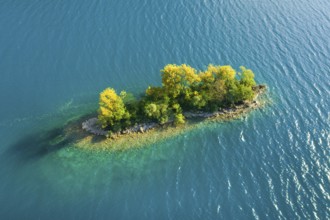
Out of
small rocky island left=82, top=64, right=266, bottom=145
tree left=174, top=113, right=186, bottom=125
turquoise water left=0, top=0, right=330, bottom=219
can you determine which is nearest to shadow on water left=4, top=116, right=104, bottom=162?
turquoise water left=0, top=0, right=330, bottom=219

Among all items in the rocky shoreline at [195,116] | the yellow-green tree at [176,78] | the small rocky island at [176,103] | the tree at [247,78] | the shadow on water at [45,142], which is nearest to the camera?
the shadow on water at [45,142]

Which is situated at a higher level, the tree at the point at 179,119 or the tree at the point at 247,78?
the tree at the point at 247,78

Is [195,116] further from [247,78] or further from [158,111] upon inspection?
[247,78]

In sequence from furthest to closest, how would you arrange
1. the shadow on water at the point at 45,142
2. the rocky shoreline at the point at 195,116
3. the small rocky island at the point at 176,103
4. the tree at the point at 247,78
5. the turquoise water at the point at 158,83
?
the tree at the point at 247,78, the rocky shoreline at the point at 195,116, the small rocky island at the point at 176,103, the shadow on water at the point at 45,142, the turquoise water at the point at 158,83

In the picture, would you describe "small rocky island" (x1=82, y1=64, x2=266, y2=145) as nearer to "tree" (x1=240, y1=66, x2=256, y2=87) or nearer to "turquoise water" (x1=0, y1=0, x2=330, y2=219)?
"tree" (x1=240, y1=66, x2=256, y2=87)

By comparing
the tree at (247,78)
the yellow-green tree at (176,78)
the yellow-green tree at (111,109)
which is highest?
the tree at (247,78)

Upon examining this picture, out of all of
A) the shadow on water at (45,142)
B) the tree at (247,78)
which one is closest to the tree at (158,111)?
the shadow on water at (45,142)

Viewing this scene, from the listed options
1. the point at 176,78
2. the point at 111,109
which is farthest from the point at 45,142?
the point at 176,78

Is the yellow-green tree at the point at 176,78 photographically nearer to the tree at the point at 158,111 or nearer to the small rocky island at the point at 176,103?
the small rocky island at the point at 176,103
